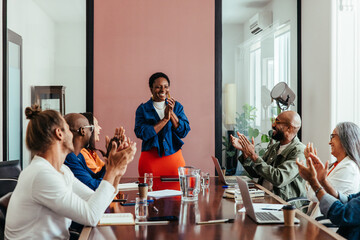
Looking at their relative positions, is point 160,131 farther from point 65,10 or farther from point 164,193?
point 65,10

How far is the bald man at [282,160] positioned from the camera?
11.3ft

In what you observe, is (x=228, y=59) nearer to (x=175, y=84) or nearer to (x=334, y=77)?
(x=175, y=84)

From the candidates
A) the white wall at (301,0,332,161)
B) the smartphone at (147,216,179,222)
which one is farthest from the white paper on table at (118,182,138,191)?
the white wall at (301,0,332,161)

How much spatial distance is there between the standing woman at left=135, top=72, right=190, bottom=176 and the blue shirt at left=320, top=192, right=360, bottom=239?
2.09 meters

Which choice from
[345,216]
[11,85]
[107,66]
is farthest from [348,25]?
[11,85]

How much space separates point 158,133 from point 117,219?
2102 millimetres

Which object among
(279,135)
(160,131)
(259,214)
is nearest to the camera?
(259,214)

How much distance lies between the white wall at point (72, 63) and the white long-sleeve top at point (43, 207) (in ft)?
11.2

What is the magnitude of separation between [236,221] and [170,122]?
7.26 feet

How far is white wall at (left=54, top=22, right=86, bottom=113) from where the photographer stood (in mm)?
5355

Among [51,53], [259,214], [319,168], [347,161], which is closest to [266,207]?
[259,214]

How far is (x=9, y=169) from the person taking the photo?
328 centimetres

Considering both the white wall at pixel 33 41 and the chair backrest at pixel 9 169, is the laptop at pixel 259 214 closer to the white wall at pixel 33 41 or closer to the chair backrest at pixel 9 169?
the chair backrest at pixel 9 169

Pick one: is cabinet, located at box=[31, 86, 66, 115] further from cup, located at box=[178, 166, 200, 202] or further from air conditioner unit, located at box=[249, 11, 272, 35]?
cup, located at box=[178, 166, 200, 202]
